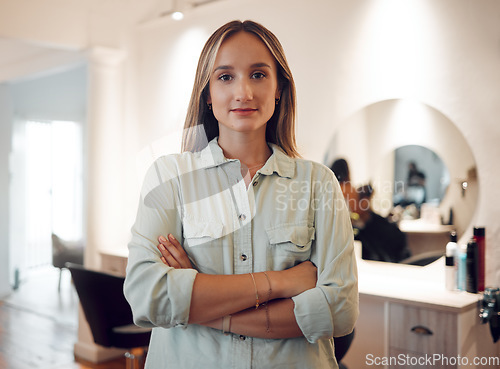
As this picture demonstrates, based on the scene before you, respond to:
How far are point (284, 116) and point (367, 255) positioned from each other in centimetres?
146

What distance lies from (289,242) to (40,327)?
3.89 m

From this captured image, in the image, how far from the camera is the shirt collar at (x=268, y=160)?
1.21 m

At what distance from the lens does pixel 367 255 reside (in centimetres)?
253

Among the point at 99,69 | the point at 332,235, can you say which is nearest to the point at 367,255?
the point at 332,235

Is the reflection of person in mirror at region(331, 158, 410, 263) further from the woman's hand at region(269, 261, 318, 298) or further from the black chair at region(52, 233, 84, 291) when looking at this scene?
the black chair at region(52, 233, 84, 291)

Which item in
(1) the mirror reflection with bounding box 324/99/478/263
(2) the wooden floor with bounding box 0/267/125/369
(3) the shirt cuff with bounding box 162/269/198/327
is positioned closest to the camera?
(3) the shirt cuff with bounding box 162/269/198/327

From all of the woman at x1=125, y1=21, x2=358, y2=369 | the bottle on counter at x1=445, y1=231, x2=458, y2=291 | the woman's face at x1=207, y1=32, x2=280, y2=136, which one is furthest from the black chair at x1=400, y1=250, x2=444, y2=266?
the woman's face at x1=207, y1=32, x2=280, y2=136

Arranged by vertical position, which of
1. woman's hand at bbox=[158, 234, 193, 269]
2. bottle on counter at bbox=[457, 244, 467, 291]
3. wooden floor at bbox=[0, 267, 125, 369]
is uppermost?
woman's hand at bbox=[158, 234, 193, 269]

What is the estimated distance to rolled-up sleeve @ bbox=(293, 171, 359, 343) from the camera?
1.10 meters

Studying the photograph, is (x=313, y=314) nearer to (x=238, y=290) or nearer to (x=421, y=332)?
(x=238, y=290)

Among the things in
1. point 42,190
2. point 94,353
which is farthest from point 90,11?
point 42,190

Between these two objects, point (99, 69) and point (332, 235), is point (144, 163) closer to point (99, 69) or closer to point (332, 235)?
point (332, 235)

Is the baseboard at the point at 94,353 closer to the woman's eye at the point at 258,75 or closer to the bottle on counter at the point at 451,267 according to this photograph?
the bottle on counter at the point at 451,267

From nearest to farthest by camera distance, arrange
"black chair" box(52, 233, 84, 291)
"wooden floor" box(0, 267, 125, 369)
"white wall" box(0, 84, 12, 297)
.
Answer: "wooden floor" box(0, 267, 125, 369)
"black chair" box(52, 233, 84, 291)
"white wall" box(0, 84, 12, 297)
